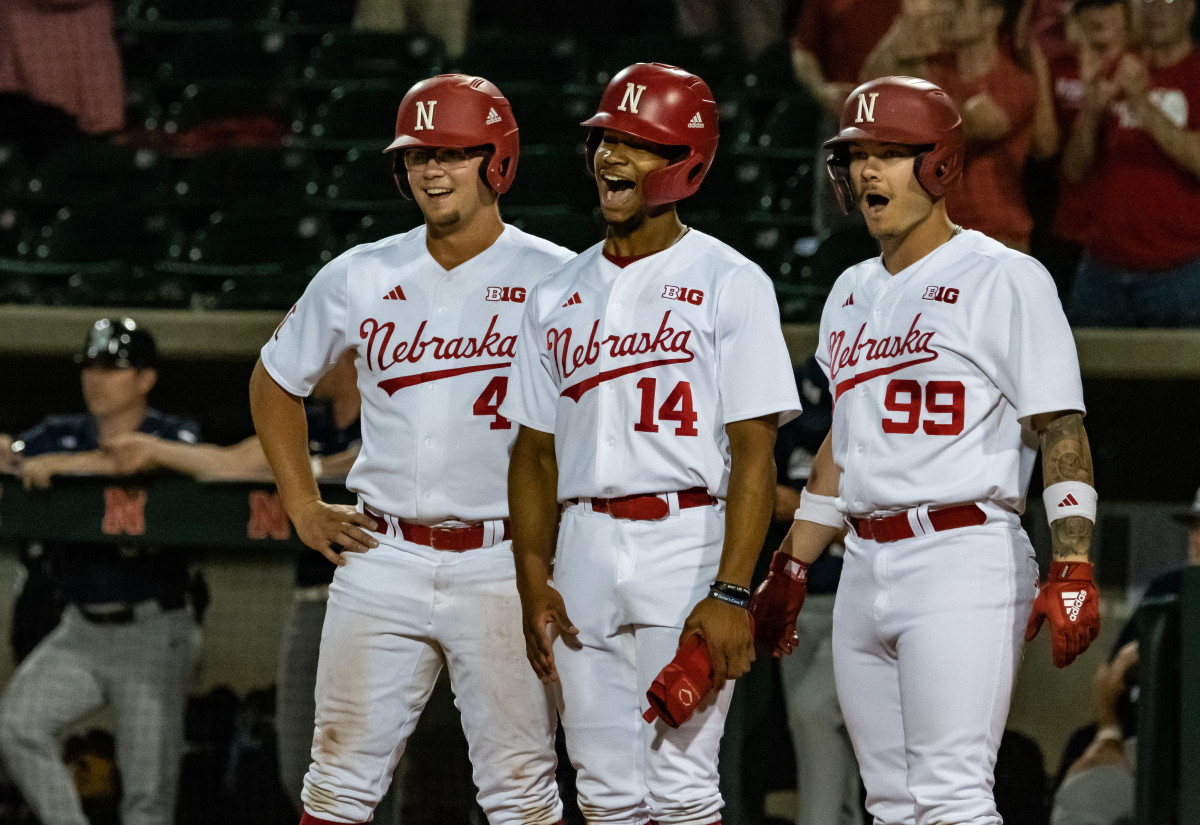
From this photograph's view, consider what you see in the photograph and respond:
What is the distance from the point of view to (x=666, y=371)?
8.91 ft

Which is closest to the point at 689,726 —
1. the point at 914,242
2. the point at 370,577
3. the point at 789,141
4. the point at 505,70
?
the point at 370,577

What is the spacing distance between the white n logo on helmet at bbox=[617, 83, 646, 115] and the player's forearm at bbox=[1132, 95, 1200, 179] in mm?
2532

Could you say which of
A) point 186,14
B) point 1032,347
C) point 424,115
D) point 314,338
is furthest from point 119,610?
point 186,14

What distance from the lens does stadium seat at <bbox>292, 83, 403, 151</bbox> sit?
6.65 metres

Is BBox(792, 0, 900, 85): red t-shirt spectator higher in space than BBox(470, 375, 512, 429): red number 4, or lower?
higher

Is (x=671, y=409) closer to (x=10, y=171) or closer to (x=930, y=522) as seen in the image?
(x=930, y=522)

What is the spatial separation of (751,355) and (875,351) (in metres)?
0.22

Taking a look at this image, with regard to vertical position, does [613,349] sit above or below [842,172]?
below

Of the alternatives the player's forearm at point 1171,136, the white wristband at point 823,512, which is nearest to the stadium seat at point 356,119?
the player's forearm at point 1171,136

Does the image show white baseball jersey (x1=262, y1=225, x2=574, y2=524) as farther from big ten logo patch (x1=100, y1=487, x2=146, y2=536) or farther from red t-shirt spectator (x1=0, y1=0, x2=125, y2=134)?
red t-shirt spectator (x1=0, y1=0, x2=125, y2=134)

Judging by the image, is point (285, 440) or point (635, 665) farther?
point (285, 440)

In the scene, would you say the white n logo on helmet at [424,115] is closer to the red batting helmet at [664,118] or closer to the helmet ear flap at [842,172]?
the red batting helmet at [664,118]

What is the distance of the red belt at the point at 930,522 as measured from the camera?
263cm

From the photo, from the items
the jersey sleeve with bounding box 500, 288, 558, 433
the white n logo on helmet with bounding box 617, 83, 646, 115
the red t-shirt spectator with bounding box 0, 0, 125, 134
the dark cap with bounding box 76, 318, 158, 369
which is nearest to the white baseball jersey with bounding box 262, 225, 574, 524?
the jersey sleeve with bounding box 500, 288, 558, 433
